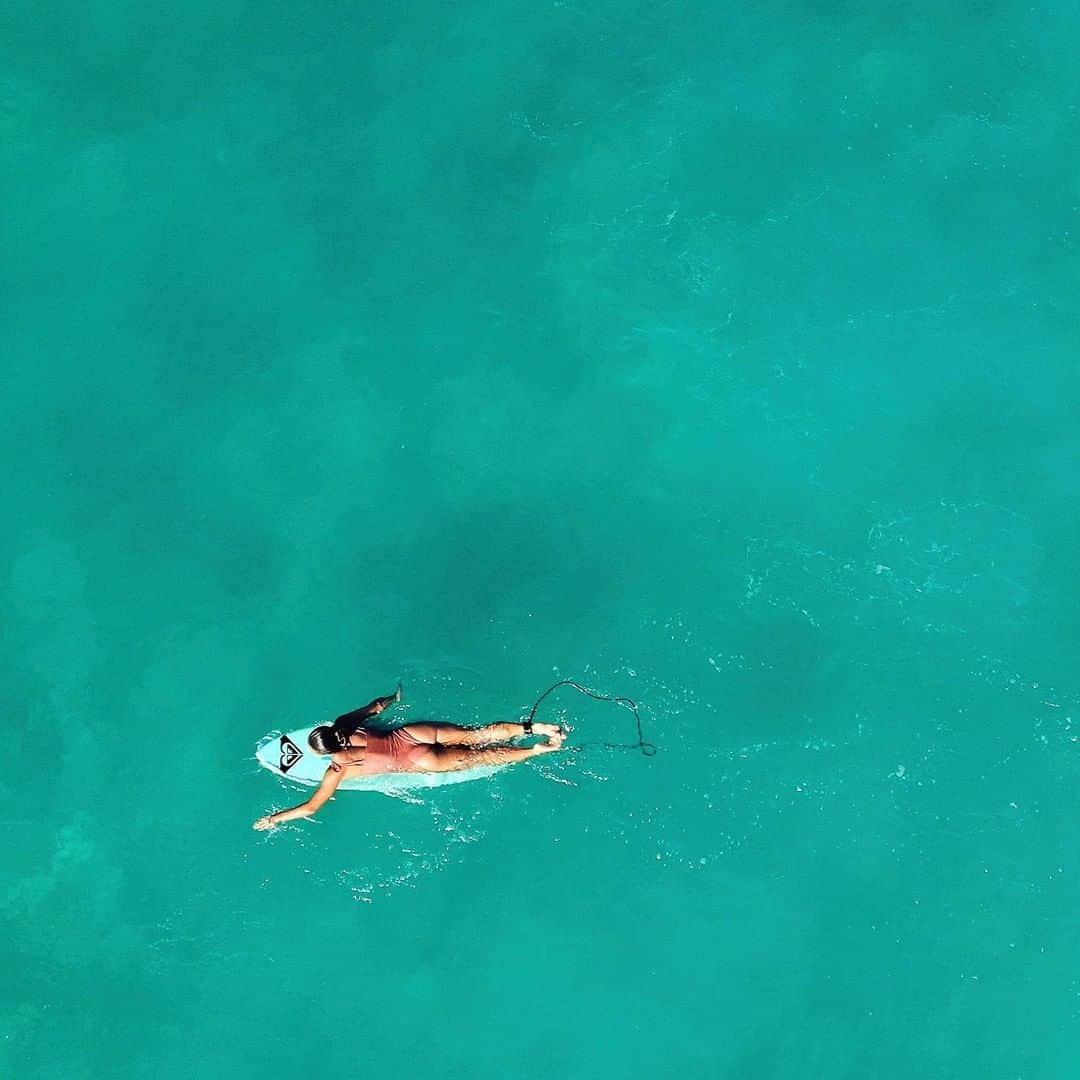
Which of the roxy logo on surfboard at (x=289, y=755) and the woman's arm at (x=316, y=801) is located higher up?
the roxy logo on surfboard at (x=289, y=755)

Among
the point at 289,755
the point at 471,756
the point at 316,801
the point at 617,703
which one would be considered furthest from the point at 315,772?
the point at 617,703

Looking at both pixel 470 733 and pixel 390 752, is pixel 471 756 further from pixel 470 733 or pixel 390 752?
pixel 390 752

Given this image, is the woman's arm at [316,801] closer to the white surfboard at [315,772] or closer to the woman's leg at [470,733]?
the white surfboard at [315,772]

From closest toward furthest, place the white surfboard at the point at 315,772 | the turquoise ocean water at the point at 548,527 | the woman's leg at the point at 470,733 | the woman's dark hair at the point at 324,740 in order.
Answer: the woman's dark hair at the point at 324,740, the turquoise ocean water at the point at 548,527, the woman's leg at the point at 470,733, the white surfboard at the point at 315,772

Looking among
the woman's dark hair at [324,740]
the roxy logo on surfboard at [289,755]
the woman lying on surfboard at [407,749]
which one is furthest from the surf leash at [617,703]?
the roxy logo on surfboard at [289,755]

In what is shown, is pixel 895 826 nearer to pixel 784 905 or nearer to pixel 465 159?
pixel 784 905

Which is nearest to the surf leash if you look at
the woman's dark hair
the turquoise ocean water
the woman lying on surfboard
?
the turquoise ocean water
